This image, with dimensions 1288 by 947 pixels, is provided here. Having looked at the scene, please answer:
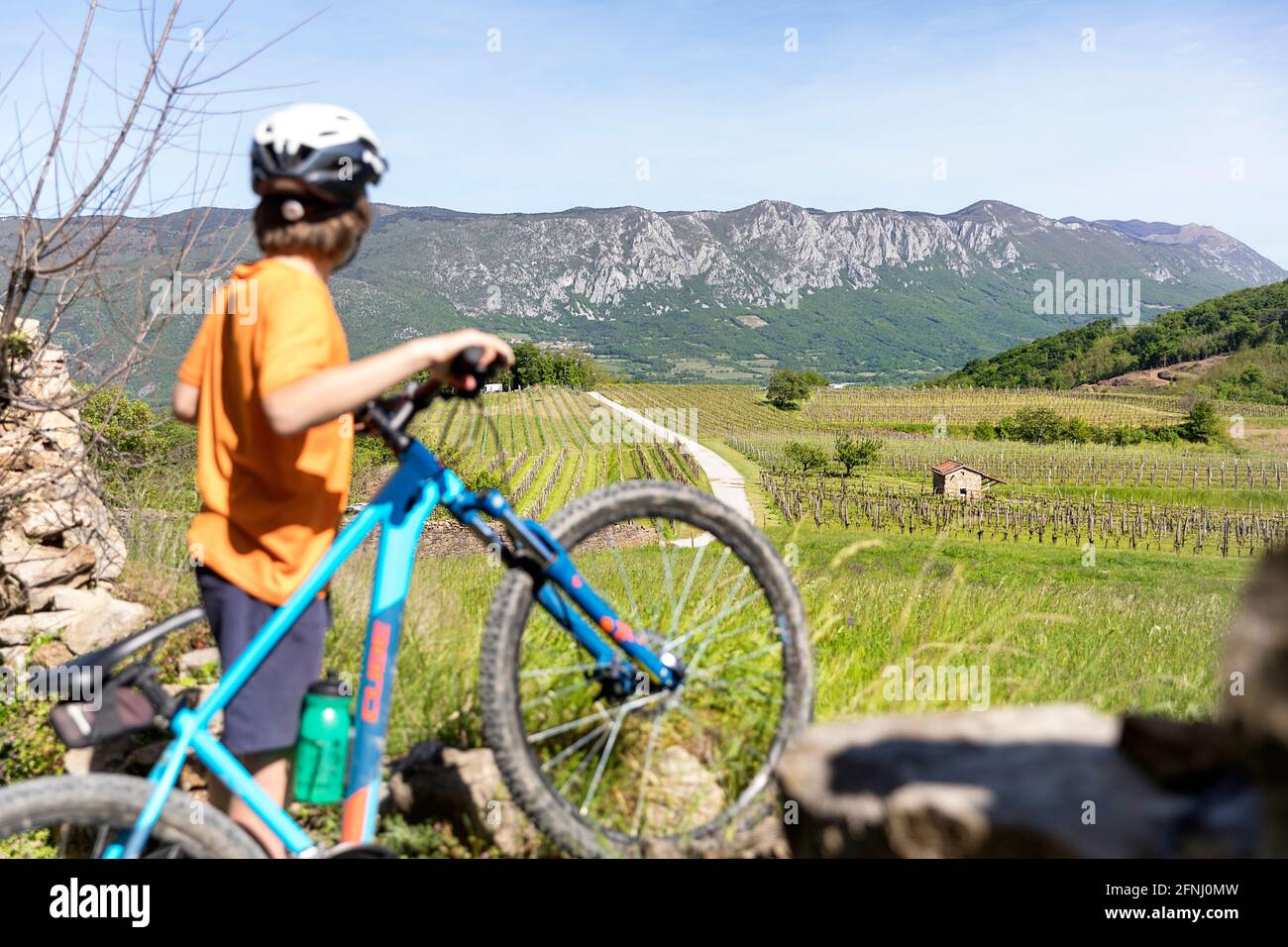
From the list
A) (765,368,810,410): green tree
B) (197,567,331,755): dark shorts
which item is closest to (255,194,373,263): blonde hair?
(197,567,331,755): dark shorts

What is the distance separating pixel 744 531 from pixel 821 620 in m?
2.15

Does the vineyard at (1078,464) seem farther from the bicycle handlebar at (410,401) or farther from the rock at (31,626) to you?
the bicycle handlebar at (410,401)

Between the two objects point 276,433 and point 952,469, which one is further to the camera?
point 952,469

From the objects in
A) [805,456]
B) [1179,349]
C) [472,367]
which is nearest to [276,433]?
[472,367]

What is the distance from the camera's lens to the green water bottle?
2350 mm

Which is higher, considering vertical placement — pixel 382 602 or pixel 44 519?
pixel 382 602

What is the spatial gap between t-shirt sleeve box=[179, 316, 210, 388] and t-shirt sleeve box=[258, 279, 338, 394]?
324 mm

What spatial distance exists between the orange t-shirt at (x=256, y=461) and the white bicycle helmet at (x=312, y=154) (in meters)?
0.21

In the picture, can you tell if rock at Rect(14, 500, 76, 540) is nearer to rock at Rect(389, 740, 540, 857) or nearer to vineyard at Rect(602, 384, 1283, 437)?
rock at Rect(389, 740, 540, 857)

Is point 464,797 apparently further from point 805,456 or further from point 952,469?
point 805,456

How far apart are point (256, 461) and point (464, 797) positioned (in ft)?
4.39

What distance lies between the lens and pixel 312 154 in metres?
2.32

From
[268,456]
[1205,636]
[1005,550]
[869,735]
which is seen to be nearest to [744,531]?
[869,735]

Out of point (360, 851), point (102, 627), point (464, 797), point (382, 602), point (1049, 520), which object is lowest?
point (1049, 520)
